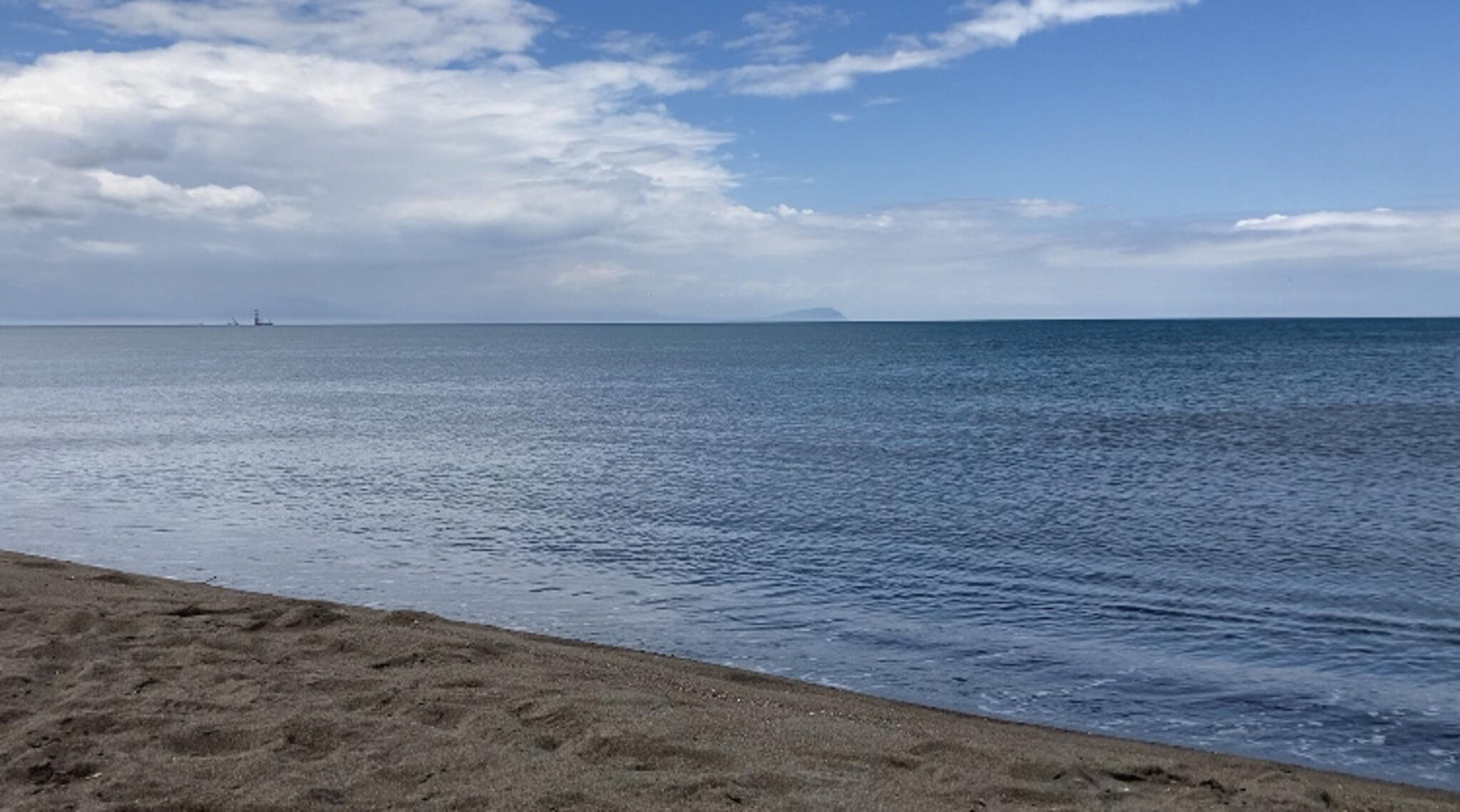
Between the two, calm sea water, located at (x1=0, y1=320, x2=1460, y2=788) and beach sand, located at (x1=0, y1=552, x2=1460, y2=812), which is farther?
calm sea water, located at (x1=0, y1=320, x2=1460, y2=788)

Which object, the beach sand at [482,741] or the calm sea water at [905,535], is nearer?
the beach sand at [482,741]

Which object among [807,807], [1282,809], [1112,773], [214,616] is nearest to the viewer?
[807,807]

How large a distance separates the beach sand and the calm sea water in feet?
7.94

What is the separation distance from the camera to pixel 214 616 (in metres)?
11.8

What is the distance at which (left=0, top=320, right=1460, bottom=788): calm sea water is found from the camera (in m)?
12.5

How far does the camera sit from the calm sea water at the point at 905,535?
41.0ft

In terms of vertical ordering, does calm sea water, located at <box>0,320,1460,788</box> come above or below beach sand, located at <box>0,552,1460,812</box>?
below

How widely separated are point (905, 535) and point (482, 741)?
13825 mm

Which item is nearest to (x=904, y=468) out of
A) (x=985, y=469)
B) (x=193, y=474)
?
(x=985, y=469)

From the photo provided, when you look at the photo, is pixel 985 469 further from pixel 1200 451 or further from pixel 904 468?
pixel 1200 451

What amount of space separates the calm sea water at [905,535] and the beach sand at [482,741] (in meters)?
2.42

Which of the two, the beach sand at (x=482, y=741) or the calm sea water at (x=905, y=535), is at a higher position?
the beach sand at (x=482, y=741)

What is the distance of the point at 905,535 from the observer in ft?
68.8

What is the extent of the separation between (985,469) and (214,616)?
21.8 metres
